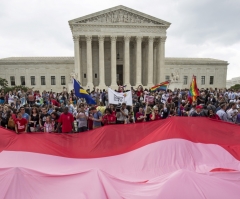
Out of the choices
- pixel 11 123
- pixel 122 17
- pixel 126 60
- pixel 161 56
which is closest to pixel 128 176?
pixel 11 123

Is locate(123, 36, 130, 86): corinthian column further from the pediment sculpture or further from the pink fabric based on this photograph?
the pink fabric

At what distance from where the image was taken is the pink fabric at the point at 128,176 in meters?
3.19

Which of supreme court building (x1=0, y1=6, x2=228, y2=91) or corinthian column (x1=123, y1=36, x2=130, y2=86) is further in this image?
corinthian column (x1=123, y1=36, x2=130, y2=86)

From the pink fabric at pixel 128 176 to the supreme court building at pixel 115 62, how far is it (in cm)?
3386

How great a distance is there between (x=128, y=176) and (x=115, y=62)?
131 feet

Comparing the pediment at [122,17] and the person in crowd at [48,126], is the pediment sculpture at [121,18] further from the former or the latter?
the person in crowd at [48,126]

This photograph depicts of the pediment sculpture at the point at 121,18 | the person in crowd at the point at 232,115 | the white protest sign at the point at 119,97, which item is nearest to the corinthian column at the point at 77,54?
the pediment sculpture at the point at 121,18

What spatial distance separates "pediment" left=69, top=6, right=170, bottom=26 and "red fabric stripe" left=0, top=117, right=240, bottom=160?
39.2 metres

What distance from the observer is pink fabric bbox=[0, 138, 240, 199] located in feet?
10.5

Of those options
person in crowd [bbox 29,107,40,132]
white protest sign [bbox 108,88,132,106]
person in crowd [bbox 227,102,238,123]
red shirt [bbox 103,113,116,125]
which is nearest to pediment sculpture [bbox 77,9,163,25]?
white protest sign [bbox 108,88,132,106]

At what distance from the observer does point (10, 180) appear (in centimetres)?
335

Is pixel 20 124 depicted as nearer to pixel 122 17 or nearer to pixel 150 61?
pixel 150 61

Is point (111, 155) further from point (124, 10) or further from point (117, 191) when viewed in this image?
point (124, 10)

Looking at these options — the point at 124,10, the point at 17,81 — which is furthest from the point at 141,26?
the point at 17,81
